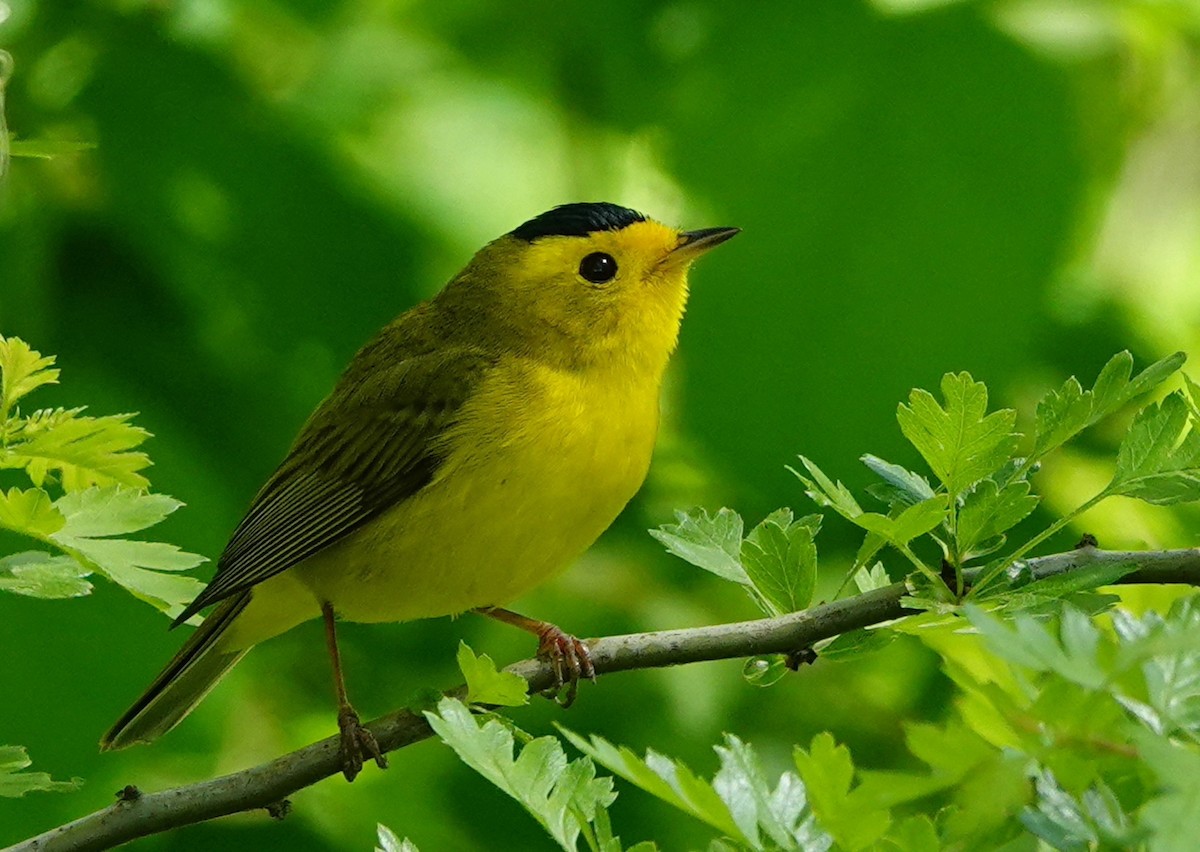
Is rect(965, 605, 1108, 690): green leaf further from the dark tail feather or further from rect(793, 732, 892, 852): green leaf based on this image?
the dark tail feather

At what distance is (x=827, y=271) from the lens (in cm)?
424

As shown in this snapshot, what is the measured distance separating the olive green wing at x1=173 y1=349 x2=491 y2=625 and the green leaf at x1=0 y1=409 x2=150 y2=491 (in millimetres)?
1264

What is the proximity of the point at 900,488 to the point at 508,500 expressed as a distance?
1478 mm

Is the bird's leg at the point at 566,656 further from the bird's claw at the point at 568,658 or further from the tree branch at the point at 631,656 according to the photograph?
the tree branch at the point at 631,656

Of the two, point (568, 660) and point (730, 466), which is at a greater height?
point (730, 466)

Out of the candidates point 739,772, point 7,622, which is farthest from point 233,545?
point 739,772

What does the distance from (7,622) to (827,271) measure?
2.20 meters

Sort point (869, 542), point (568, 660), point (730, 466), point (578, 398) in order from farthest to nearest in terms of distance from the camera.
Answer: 1. point (730, 466)
2. point (578, 398)
3. point (568, 660)
4. point (869, 542)

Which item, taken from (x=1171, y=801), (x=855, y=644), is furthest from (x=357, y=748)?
(x=1171, y=801)

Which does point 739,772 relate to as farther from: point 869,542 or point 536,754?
point 869,542

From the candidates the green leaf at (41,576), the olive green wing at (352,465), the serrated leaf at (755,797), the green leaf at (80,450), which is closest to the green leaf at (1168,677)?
the serrated leaf at (755,797)

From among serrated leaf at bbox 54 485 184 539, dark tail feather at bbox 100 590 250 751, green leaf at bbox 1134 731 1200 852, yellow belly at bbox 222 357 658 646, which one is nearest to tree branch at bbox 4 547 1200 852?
serrated leaf at bbox 54 485 184 539

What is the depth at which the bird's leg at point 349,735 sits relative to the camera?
2.65 m

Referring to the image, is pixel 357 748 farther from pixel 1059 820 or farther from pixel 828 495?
pixel 1059 820
